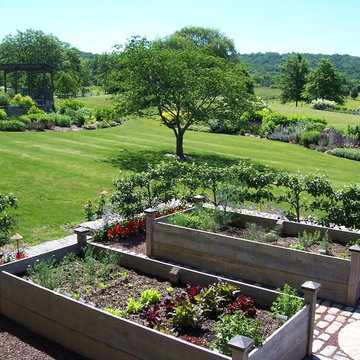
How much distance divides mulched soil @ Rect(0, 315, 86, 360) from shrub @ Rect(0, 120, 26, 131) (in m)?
20.3

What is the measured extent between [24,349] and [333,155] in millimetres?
21194

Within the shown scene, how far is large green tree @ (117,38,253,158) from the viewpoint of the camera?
18.9m

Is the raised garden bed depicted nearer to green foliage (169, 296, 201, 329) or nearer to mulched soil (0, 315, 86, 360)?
mulched soil (0, 315, 86, 360)

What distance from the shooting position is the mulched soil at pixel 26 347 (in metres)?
5.56

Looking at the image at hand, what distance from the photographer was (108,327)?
529 centimetres

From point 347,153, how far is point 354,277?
17.8 meters

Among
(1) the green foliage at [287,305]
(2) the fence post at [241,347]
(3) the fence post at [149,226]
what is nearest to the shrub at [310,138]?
(3) the fence post at [149,226]

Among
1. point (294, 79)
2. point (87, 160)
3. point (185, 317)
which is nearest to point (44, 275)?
point (185, 317)

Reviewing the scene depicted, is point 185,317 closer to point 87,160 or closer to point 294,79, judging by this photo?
point 87,160

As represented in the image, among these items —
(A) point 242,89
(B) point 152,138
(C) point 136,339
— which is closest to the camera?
(C) point 136,339

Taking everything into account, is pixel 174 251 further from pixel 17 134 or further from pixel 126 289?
pixel 17 134

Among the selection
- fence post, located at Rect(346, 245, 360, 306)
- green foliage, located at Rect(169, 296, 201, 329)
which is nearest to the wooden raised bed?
fence post, located at Rect(346, 245, 360, 306)

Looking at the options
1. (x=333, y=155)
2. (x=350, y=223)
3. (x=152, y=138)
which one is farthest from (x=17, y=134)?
(x=350, y=223)

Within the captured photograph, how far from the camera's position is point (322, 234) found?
892 centimetres
